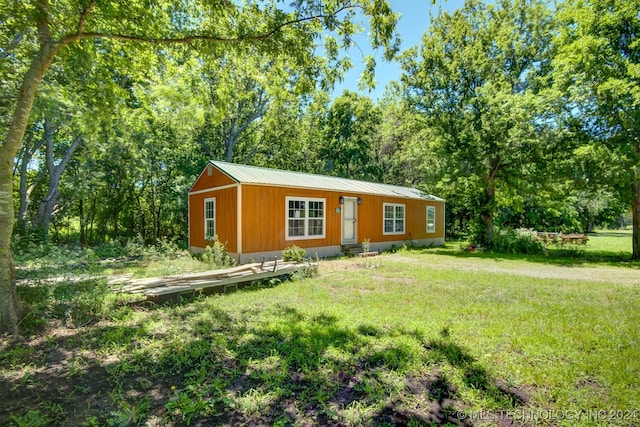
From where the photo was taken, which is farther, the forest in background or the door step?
the door step

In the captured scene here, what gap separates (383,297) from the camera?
18.6 feet

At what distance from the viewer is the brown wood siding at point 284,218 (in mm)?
9438

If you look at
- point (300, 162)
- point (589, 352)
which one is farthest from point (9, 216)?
point (300, 162)

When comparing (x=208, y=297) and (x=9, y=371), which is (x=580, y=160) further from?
(x=9, y=371)

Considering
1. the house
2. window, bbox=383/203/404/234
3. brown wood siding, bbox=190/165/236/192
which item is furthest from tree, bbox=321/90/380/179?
brown wood siding, bbox=190/165/236/192

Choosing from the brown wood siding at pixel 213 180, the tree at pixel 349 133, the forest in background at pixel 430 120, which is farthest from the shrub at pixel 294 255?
the tree at pixel 349 133

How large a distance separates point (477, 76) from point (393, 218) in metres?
8.04

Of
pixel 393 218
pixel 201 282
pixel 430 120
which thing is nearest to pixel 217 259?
pixel 201 282

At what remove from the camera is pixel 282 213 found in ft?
33.7

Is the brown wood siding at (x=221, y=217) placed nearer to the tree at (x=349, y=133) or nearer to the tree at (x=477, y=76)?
the tree at (x=477, y=76)

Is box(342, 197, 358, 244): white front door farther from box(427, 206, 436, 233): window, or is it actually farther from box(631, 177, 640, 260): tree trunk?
box(631, 177, 640, 260): tree trunk

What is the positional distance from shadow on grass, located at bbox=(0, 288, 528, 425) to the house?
545 centimetres

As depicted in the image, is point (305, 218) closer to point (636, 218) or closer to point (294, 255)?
point (294, 255)

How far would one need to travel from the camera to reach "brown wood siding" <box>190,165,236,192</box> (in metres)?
9.86
